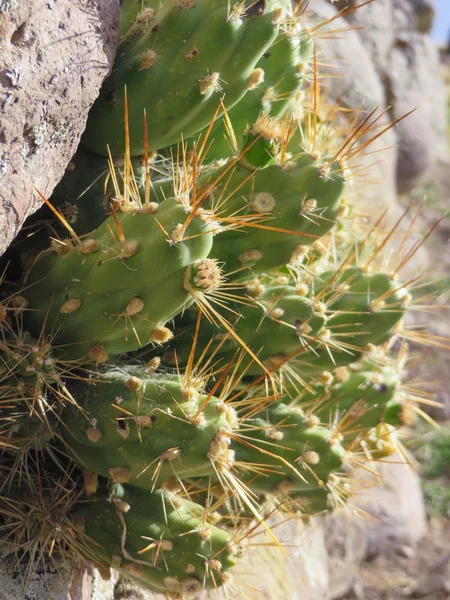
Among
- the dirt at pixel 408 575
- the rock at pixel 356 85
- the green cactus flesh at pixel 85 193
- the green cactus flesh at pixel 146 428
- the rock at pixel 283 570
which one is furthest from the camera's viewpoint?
the rock at pixel 356 85

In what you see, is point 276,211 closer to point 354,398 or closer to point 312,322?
point 312,322

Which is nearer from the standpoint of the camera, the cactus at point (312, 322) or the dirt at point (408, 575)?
the cactus at point (312, 322)

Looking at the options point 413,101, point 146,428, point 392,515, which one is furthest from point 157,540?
point 413,101

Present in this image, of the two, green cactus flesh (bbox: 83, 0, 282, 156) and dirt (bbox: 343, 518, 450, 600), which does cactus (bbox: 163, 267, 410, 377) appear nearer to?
green cactus flesh (bbox: 83, 0, 282, 156)

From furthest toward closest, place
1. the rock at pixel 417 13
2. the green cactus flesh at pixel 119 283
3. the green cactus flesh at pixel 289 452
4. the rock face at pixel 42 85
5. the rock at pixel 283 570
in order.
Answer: the rock at pixel 417 13
the rock at pixel 283 570
the green cactus flesh at pixel 289 452
the green cactus flesh at pixel 119 283
the rock face at pixel 42 85

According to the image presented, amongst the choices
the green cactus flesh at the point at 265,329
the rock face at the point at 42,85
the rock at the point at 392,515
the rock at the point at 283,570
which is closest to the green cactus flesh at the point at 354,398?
the green cactus flesh at the point at 265,329

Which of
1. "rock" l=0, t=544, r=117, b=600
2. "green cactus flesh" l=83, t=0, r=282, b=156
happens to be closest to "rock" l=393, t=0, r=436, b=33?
"green cactus flesh" l=83, t=0, r=282, b=156

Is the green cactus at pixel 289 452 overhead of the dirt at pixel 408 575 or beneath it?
overhead

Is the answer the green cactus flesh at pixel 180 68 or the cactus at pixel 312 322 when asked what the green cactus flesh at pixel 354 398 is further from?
the green cactus flesh at pixel 180 68
